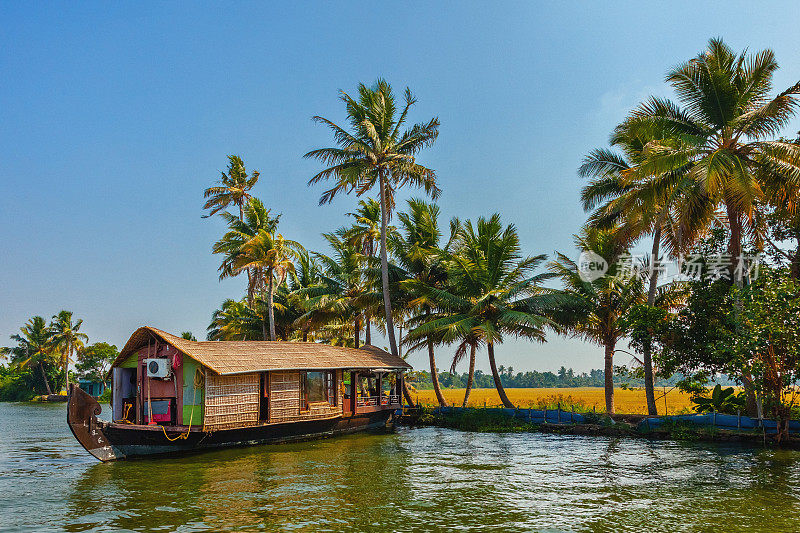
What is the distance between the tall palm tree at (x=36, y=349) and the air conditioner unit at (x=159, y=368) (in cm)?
5407

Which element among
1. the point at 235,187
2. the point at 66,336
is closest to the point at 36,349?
the point at 66,336

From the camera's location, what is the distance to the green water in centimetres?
938

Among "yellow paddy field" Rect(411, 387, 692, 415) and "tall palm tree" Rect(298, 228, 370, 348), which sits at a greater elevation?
"tall palm tree" Rect(298, 228, 370, 348)

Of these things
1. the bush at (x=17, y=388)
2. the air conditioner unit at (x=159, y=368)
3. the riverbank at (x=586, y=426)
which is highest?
the air conditioner unit at (x=159, y=368)

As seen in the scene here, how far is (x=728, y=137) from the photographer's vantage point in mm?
17906

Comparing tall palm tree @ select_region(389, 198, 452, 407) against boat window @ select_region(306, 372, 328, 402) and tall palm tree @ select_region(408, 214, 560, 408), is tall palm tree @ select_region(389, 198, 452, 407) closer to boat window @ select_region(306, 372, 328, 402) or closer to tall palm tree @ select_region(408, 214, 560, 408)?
tall palm tree @ select_region(408, 214, 560, 408)

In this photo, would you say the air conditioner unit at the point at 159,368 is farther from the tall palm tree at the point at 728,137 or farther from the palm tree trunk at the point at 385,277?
the tall palm tree at the point at 728,137

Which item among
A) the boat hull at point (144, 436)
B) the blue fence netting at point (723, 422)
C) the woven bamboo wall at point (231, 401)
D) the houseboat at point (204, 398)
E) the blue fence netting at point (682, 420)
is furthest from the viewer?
the blue fence netting at point (682, 420)

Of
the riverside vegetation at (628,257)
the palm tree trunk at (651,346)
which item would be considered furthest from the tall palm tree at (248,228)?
the palm tree trunk at (651,346)

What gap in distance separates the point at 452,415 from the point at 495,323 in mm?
4265

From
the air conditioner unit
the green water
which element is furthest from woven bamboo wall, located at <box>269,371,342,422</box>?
the air conditioner unit

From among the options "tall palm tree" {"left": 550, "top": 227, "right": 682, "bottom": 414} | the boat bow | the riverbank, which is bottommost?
the riverbank

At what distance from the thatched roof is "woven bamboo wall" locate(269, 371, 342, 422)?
1.74 ft

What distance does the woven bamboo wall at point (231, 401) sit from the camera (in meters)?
16.1
